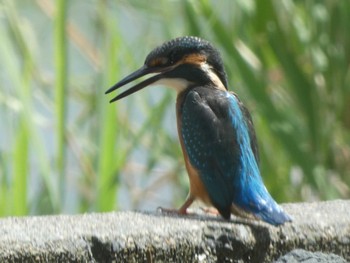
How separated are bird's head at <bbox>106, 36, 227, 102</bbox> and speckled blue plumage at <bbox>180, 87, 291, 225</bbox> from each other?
0.06m

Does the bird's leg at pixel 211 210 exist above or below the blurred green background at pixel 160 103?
below

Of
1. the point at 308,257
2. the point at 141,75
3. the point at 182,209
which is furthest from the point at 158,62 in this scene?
the point at 308,257

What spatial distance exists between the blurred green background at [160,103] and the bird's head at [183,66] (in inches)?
21.1

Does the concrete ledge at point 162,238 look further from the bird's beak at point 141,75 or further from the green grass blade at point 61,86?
the green grass blade at point 61,86

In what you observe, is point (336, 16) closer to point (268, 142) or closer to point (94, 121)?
point (268, 142)

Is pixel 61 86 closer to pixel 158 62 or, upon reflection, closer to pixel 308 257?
pixel 158 62

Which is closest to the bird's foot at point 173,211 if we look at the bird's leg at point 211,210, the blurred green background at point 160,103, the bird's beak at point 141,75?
the bird's leg at point 211,210

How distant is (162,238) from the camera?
2.71 meters

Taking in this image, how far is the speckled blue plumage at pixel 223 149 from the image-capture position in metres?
3.08

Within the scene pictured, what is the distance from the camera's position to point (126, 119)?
4520mm

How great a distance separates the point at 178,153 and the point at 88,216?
1.64 metres

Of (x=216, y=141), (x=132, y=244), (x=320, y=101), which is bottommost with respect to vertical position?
(x=132, y=244)

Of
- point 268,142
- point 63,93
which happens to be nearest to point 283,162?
point 268,142

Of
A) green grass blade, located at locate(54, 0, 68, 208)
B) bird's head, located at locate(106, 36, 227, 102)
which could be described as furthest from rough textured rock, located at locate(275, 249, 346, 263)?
green grass blade, located at locate(54, 0, 68, 208)
